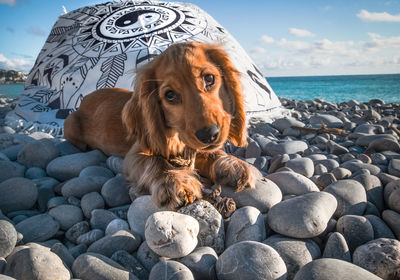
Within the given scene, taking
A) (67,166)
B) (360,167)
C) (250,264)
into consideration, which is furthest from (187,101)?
(360,167)

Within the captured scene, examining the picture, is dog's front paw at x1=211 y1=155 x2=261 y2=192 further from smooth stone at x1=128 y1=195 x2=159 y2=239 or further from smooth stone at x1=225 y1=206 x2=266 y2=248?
smooth stone at x1=128 y1=195 x2=159 y2=239

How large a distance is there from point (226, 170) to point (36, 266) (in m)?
1.53

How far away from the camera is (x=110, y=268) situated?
1.40 m

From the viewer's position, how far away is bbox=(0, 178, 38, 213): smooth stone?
7.60 ft

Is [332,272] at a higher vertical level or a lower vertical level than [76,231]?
higher

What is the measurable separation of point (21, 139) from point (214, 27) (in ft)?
14.9

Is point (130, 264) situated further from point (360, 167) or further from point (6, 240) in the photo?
point (360, 167)

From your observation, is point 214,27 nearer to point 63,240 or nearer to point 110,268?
point 63,240

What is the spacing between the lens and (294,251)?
155 cm

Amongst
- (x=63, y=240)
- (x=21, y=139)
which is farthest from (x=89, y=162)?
(x=21, y=139)

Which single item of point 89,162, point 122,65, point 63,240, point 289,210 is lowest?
point 63,240

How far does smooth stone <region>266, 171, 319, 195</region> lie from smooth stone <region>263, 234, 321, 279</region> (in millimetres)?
707

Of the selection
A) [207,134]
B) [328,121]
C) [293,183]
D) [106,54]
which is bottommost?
[293,183]

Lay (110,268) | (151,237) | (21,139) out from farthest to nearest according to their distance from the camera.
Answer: (21,139), (151,237), (110,268)
